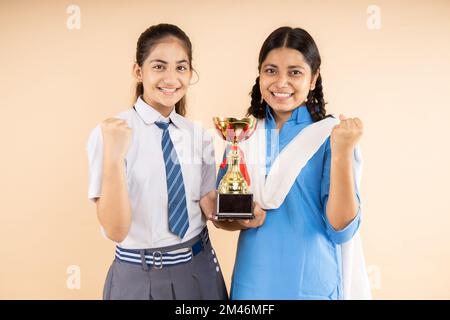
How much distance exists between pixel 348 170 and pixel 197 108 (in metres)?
1.24

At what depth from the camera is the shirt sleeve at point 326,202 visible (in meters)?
1.59

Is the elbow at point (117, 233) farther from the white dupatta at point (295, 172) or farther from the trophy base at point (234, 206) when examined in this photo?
the white dupatta at point (295, 172)

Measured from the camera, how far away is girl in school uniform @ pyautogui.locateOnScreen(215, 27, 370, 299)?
5.27ft

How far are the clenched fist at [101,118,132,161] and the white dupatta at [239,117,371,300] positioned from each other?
40 cm

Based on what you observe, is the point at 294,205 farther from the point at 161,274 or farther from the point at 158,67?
the point at 158,67

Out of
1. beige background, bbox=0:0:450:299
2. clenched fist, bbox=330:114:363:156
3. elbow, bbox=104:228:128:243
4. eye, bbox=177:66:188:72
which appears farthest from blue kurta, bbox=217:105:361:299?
beige background, bbox=0:0:450:299

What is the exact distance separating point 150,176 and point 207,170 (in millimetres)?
218

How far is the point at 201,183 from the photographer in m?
1.76

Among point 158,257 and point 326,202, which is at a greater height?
point 326,202

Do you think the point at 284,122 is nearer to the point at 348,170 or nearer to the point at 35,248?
the point at 348,170

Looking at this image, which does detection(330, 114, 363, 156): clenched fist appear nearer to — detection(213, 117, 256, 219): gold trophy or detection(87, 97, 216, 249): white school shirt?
detection(213, 117, 256, 219): gold trophy

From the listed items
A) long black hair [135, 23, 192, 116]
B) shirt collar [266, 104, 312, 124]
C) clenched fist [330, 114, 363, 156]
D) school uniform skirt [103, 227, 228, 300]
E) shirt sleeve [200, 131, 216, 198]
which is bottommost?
school uniform skirt [103, 227, 228, 300]

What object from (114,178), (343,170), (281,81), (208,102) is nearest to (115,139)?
(114,178)

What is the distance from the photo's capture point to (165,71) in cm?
167
